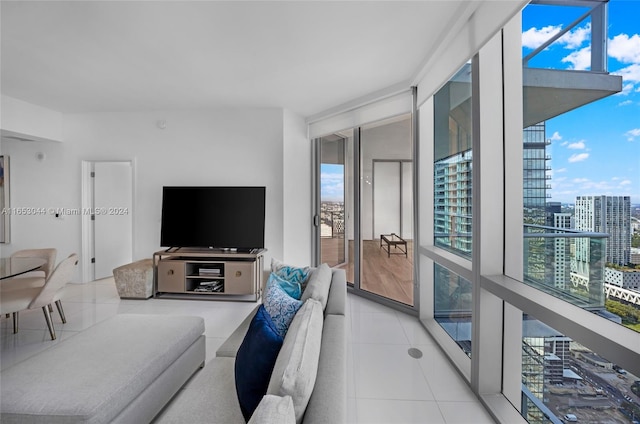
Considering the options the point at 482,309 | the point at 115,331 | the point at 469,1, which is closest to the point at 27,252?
the point at 115,331

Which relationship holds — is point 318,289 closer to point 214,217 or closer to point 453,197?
point 453,197

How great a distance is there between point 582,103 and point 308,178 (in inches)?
133

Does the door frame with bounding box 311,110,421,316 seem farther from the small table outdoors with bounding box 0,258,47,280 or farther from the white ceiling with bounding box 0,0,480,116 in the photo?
the small table outdoors with bounding box 0,258,47,280

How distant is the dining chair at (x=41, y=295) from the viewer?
8.00 feet

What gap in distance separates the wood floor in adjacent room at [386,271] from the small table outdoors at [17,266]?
3.34 m

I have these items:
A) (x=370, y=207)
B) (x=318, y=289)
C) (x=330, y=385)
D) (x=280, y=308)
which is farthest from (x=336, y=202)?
(x=330, y=385)

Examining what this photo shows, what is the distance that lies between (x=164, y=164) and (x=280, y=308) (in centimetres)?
371

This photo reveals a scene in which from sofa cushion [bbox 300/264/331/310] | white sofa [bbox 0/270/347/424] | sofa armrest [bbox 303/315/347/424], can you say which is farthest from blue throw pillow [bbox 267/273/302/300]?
sofa armrest [bbox 303/315/347/424]

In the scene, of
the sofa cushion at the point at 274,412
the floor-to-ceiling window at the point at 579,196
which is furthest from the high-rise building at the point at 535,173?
the sofa cushion at the point at 274,412

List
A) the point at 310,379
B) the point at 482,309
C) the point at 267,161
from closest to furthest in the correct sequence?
the point at 310,379, the point at 482,309, the point at 267,161

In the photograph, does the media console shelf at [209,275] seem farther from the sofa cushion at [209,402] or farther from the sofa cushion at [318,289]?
the sofa cushion at [209,402]

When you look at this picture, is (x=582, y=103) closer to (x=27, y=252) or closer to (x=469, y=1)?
(x=469, y=1)

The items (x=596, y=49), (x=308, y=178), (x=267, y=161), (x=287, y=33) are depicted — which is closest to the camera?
(x=596, y=49)

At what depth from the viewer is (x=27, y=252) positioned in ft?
10.7
